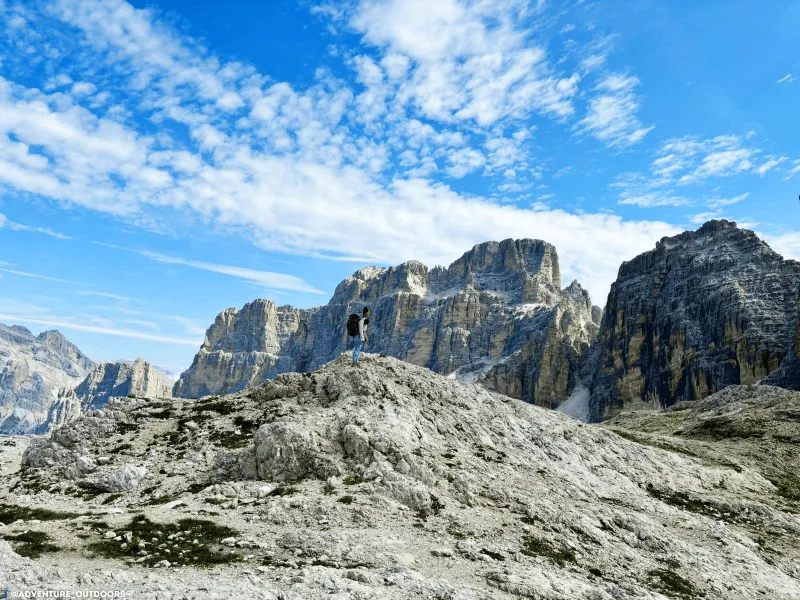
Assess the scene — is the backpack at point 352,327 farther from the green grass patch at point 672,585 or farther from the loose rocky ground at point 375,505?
the green grass patch at point 672,585

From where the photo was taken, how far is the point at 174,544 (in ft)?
51.5

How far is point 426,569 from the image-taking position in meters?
15.3

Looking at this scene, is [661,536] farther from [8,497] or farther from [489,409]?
[8,497]

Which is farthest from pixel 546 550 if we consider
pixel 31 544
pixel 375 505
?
pixel 31 544

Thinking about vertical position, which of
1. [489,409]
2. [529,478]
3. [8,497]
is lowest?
[8,497]

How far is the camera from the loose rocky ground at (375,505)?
14.4 metres

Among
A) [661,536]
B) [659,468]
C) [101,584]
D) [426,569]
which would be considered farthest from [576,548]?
[659,468]

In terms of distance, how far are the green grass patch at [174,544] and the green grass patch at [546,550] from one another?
9.46 m

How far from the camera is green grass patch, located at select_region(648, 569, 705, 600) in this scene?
17.0m

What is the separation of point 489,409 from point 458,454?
864cm

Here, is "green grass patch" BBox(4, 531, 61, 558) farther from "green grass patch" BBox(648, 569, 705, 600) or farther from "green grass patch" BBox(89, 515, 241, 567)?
"green grass patch" BBox(648, 569, 705, 600)

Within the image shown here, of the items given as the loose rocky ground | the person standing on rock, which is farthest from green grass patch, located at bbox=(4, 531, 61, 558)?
the person standing on rock

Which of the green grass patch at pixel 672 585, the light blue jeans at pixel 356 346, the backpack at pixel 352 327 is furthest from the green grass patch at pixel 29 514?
the green grass patch at pixel 672 585

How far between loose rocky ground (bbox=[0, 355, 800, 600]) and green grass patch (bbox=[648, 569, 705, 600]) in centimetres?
8
